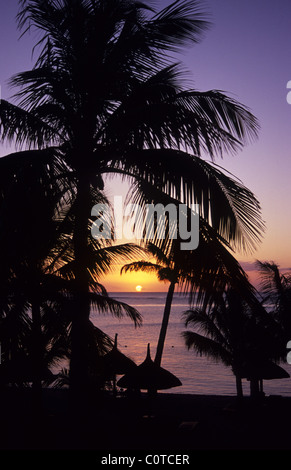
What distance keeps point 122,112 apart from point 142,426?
935 cm

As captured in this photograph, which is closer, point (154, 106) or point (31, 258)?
point (154, 106)

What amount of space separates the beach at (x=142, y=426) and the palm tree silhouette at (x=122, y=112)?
3.94ft

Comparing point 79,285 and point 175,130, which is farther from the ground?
point 175,130

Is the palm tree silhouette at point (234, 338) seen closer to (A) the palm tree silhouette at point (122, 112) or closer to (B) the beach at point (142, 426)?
(B) the beach at point (142, 426)

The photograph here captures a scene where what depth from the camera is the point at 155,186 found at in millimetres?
6148

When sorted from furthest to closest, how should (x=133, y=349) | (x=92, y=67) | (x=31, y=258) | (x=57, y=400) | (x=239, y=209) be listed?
(x=133, y=349), (x=57, y=400), (x=31, y=258), (x=92, y=67), (x=239, y=209)

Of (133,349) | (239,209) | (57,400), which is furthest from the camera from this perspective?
(133,349)

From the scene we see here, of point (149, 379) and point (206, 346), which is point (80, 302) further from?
point (206, 346)

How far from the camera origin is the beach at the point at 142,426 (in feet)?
22.5

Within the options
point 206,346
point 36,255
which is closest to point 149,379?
point 206,346
